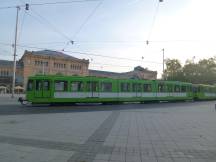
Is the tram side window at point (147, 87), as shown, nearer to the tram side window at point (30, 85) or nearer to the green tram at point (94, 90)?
the green tram at point (94, 90)

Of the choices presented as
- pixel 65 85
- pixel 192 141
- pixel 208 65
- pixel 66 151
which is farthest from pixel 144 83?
pixel 208 65

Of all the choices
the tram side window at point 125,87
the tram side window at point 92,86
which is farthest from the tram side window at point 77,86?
the tram side window at point 125,87

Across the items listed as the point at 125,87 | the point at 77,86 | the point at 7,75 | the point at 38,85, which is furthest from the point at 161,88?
the point at 7,75

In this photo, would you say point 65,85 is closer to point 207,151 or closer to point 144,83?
point 144,83

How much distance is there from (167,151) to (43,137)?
4.31 m

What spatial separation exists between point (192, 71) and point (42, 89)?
6587 centimetres

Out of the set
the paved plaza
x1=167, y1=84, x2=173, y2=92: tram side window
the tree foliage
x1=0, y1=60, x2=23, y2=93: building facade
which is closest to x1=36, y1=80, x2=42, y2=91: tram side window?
the paved plaza

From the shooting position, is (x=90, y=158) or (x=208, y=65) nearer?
(x=90, y=158)

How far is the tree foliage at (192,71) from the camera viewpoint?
80.2 m

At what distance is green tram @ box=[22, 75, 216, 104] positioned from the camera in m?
23.9

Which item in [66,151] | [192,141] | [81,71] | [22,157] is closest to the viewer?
[22,157]

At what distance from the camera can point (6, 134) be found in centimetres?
999

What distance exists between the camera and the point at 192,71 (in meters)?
81.8

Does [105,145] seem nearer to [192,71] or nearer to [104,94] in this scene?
[104,94]
